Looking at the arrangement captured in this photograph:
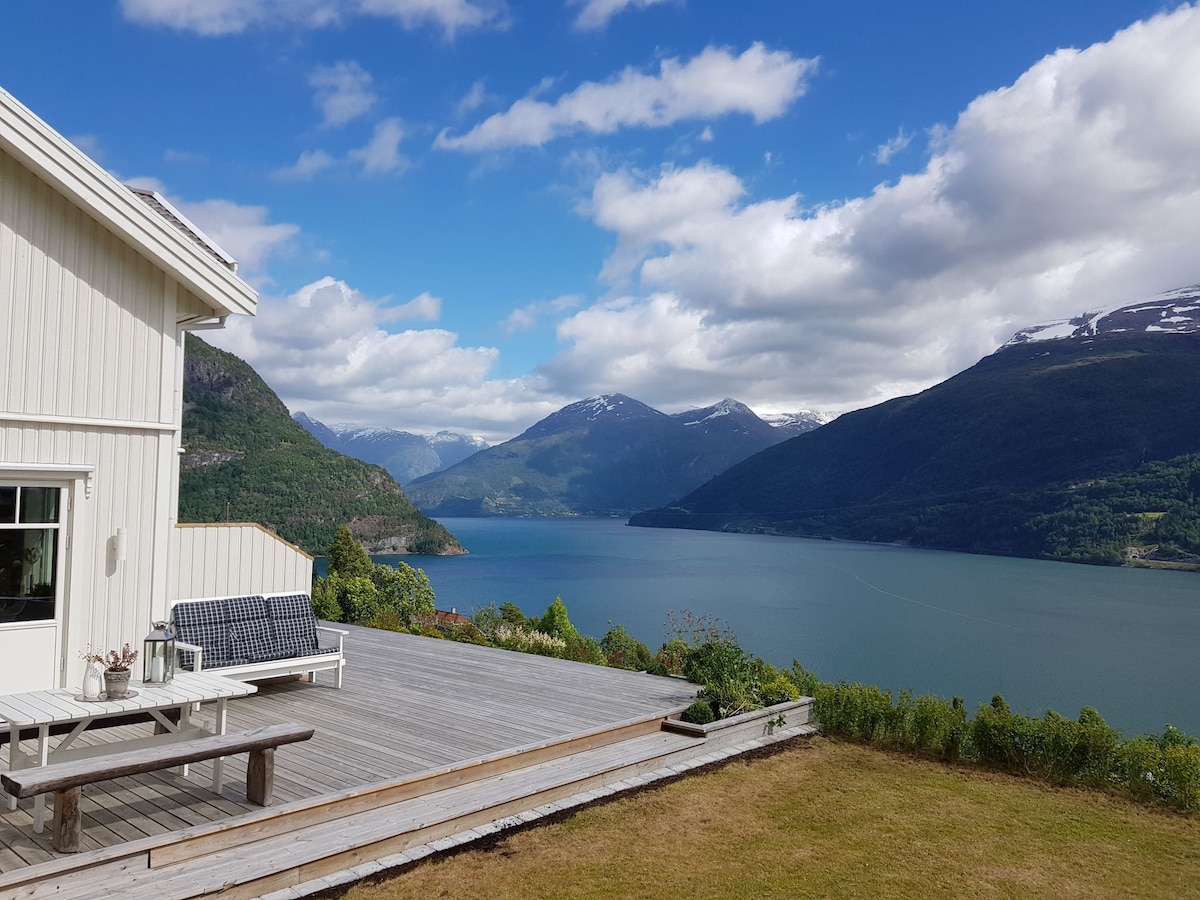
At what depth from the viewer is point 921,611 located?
51938 mm

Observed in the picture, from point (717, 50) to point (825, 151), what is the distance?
5570 millimetres

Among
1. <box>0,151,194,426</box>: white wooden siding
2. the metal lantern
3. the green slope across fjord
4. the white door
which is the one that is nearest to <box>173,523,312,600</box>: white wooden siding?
the white door

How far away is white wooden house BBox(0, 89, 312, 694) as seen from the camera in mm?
6082

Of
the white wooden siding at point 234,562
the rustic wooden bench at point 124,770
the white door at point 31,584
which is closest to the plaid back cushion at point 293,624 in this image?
the white wooden siding at point 234,562

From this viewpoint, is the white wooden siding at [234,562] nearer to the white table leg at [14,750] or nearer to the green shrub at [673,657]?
the white table leg at [14,750]

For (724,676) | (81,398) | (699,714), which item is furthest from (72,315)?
(724,676)

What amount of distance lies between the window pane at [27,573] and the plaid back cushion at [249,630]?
1.46m

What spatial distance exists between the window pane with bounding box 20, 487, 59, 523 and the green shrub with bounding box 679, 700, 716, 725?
5432 mm

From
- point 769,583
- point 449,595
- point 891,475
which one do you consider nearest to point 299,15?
point 449,595

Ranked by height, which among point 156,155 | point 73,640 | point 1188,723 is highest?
point 156,155

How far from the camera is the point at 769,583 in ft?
217

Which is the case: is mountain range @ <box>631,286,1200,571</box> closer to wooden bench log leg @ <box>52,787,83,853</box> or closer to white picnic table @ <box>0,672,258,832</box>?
white picnic table @ <box>0,672,258,832</box>

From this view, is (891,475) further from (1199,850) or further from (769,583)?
(1199,850)

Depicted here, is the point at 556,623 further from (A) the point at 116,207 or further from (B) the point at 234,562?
(A) the point at 116,207
